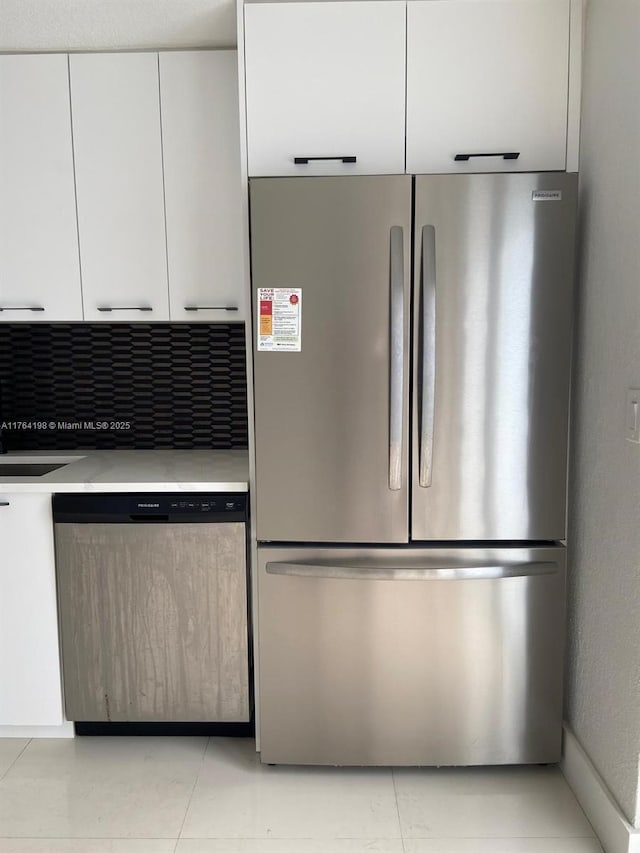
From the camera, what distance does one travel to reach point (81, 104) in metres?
2.33

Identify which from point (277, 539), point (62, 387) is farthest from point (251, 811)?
point (62, 387)

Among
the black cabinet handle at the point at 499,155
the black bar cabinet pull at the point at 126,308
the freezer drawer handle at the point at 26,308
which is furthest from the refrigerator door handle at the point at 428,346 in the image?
the freezer drawer handle at the point at 26,308

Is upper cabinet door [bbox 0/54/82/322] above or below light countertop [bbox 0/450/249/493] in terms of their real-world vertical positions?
above

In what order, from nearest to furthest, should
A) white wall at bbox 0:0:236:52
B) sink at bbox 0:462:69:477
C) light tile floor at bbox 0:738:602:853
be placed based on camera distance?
light tile floor at bbox 0:738:602:853
white wall at bbox 0:0:236:52
sink at bbox 0:462:69:477

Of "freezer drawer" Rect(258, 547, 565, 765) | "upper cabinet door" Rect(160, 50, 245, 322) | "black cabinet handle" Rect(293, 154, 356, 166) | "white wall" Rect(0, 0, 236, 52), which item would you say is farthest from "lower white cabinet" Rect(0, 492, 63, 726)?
→ "white wall" Rect(0, 0, 236, 52)

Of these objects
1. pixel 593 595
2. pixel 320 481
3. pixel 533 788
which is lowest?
pixel 533 788

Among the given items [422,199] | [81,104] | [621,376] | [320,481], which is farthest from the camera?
[81,104]

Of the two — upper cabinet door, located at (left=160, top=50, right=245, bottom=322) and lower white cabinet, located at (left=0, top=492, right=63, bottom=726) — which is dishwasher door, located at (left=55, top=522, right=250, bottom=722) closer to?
lower white cabinet, located at (left=0, top=492, right=63, bottom=726)

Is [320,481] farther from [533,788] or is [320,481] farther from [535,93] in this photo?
[535,93]

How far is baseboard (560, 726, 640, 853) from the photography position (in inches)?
65.9

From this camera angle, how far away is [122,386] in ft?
9.05

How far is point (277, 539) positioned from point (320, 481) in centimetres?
23

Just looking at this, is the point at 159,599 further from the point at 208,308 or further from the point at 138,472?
the point at 208,308

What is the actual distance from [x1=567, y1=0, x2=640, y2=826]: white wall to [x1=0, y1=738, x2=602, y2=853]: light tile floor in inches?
11.9
